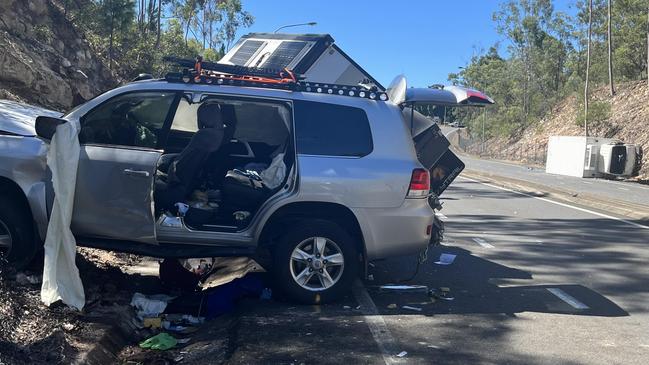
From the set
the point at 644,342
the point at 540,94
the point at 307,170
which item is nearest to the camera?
the point at 644,342

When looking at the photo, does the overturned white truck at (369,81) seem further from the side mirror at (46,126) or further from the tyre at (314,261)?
the side mirror at (46,126)

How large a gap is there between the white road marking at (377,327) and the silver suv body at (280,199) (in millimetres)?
345

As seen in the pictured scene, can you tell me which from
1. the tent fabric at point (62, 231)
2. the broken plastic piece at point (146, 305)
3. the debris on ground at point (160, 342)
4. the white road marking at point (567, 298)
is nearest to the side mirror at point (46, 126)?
the tent fabric at point (62, 231)

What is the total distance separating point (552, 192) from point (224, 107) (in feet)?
53.5

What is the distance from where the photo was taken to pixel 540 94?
7700cm

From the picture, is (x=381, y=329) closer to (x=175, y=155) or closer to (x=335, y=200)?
(x=335, y=200)

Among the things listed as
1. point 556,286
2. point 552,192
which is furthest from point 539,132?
point 556,286

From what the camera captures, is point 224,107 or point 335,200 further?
point 224,107

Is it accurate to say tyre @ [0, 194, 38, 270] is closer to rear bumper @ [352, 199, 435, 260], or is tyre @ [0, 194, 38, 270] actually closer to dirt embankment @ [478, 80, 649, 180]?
rear bumper @ [352, 199, 435, 260]

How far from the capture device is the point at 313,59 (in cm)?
877

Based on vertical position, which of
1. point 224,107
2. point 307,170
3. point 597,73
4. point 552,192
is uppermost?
point 597,73

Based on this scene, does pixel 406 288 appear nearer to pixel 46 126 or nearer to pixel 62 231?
pixel 62 231

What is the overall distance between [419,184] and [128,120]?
9.62 ft

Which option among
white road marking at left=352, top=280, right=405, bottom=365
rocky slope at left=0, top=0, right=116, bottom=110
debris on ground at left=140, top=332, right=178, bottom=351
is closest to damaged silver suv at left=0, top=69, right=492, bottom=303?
white road marking at left=352, top=280, right=405, bottom=365
